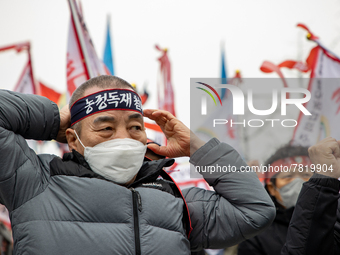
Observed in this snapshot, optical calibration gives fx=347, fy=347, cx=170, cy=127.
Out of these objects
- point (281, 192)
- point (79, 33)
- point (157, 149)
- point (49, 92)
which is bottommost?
point (281, 192)

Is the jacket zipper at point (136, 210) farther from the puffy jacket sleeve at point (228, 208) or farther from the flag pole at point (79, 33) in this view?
the flag pole at point (79, 33)

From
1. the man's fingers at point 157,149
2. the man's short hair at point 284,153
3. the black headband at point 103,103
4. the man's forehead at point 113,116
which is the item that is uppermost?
the black headband at point 103,103

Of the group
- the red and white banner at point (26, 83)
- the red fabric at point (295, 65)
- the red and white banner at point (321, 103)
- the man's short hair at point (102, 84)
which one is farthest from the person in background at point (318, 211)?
the red and white banner at point (26, 83)

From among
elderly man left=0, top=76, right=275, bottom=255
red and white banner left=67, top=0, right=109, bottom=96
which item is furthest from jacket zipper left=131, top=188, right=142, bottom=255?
red and white banner left=67, top=0, right=109, bottom=96

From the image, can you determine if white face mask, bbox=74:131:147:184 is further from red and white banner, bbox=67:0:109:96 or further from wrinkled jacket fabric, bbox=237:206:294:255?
red and white banner, bbox=67:0:109:96

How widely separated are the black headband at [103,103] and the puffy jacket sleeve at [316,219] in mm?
1093

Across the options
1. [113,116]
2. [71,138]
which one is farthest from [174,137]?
[71,138]

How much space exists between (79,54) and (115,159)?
3768 mm

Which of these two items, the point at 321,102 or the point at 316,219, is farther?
the point at 321,102

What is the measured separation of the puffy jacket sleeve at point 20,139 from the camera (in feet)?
4.69

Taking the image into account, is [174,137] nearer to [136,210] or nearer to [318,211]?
[136,210]

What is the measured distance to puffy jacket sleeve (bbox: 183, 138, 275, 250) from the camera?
173 centimetres

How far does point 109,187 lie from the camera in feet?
4.97

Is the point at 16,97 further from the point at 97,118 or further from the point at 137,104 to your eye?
the point at 137,104
